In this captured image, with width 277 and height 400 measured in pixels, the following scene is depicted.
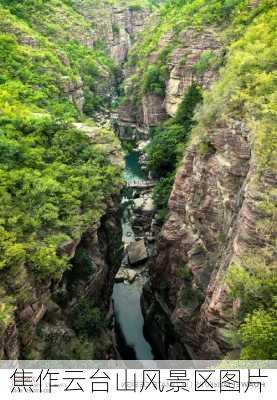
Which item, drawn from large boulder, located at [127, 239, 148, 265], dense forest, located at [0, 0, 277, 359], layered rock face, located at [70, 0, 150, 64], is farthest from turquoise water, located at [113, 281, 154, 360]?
layered rock face, located at [70, 0, 150, 64]

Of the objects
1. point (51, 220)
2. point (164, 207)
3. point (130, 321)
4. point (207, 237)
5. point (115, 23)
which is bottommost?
point (130, 321)

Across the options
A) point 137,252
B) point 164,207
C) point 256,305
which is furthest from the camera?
point 137,252

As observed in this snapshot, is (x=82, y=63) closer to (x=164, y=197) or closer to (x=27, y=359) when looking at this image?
(x=164, y=197)

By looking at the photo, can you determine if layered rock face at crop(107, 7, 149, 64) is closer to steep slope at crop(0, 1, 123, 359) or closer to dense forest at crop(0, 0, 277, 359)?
dense forest at crop(0, 0, 277, 359)

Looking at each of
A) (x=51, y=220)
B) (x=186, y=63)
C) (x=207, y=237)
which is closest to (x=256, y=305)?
(x=207, y=237)

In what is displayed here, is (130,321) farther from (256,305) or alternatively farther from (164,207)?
(256,305)

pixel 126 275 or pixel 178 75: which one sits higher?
pixel 178 75

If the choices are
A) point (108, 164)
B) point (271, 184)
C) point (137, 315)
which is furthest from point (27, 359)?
point (137, 315)
